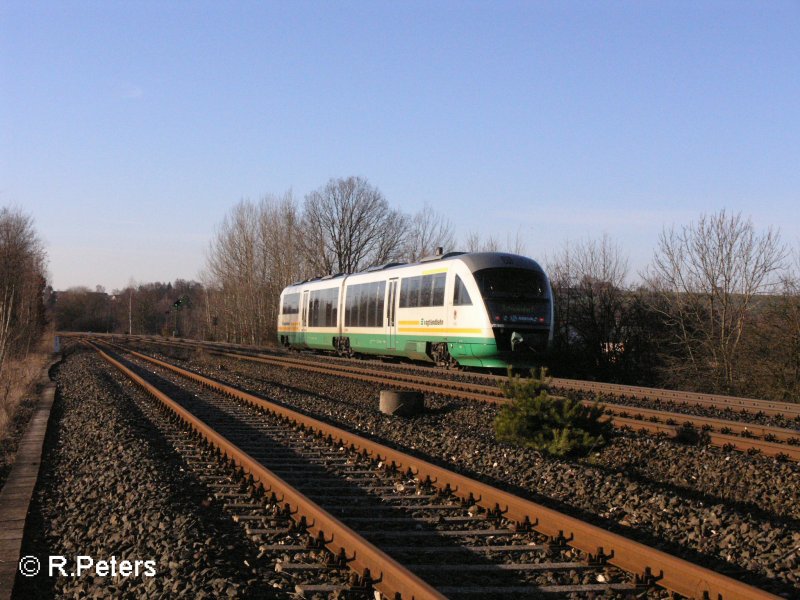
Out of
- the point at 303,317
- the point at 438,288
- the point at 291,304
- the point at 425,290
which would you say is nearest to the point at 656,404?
the point at 438,288

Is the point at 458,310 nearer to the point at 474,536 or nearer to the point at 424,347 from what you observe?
the point at 424,347

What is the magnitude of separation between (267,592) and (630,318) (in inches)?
1072

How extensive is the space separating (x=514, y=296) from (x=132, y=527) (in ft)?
48.7

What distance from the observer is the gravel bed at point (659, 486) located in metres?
5.40

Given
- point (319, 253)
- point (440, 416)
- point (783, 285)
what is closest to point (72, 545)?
point (440, 416)

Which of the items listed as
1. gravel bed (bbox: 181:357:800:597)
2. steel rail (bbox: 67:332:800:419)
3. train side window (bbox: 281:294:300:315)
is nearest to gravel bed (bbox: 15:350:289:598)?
gravel bed (bbox: 181:357:800:597)

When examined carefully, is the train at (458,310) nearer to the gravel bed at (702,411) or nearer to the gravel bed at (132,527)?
the gravel bed at (702,411)

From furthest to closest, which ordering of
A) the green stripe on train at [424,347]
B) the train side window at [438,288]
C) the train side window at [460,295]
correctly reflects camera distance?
the train side window at [438,288]
the train side window at [460,295]
the green stripe on train at [424,347]

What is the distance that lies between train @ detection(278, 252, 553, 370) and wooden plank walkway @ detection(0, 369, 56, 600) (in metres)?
10.5

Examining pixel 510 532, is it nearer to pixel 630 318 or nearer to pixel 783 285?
pixel 783 285

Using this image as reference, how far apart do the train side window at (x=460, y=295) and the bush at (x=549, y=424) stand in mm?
9585

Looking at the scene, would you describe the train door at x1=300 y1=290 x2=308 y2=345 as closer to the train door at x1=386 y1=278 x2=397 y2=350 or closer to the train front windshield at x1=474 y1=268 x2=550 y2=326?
the train door at x1=386 y1=278 x2=397 y2=350

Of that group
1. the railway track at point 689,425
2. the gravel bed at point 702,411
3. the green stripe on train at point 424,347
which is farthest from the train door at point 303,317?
the gravel bed at point 702,411

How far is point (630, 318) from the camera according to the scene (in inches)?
1185
